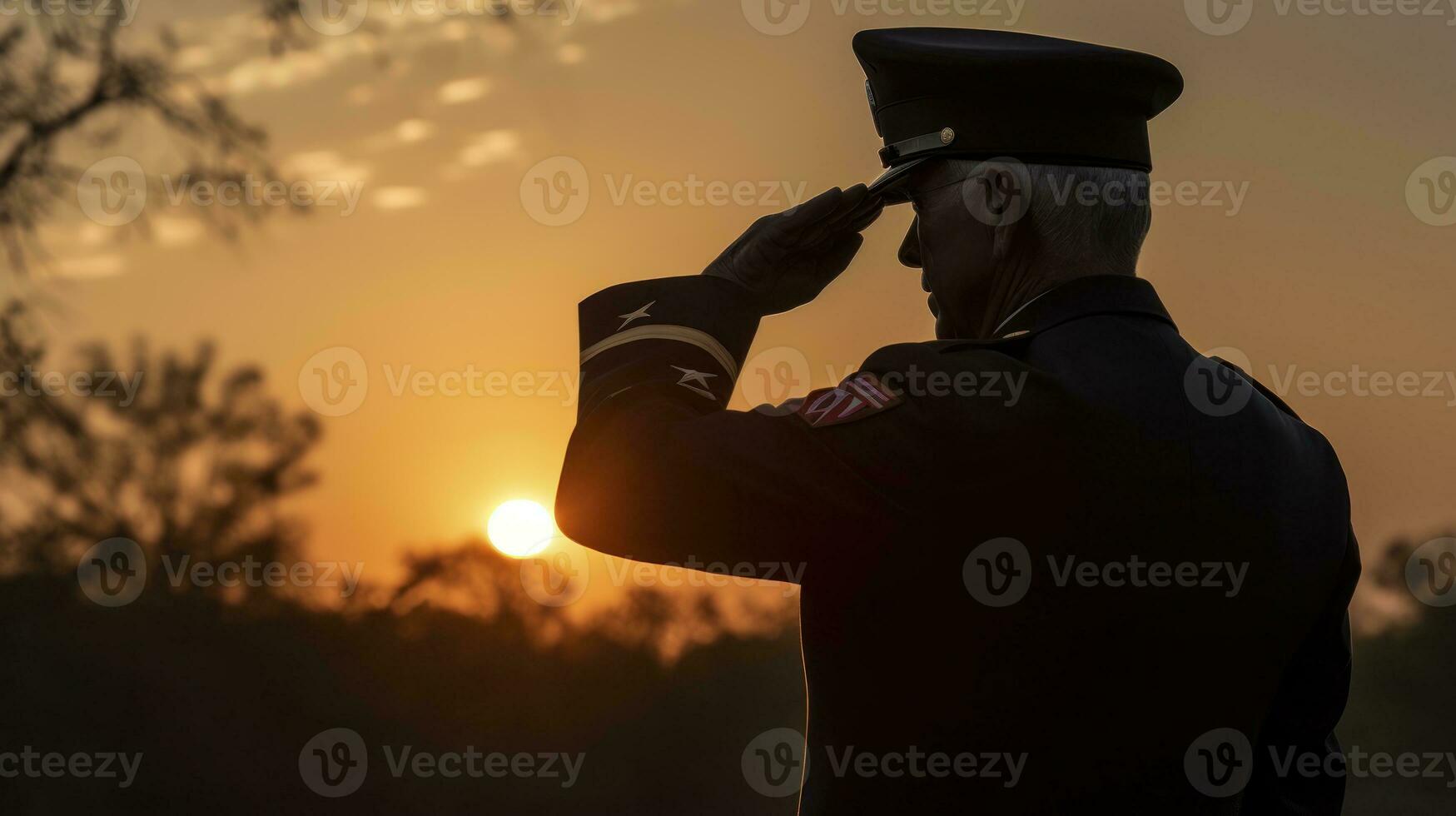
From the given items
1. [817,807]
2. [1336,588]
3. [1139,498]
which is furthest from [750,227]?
[1336,588]

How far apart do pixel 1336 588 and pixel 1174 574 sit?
403 millimetres

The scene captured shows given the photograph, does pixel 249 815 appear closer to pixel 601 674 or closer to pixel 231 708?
pixel 231 708

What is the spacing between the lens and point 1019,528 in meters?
1.56

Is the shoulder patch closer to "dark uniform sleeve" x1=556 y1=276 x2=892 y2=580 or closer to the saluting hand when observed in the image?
"dark uniform sleeve" x1=556 y1=276 x2=892 y2=580

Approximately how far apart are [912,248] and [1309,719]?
3.05 ft

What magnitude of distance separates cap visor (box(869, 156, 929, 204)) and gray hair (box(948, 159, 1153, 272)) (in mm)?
132

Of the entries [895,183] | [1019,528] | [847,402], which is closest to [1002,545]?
[1019,528]

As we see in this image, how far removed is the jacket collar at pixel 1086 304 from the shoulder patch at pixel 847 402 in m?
0.24

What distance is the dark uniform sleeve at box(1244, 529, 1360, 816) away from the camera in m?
1.84

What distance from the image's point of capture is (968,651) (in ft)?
5.21

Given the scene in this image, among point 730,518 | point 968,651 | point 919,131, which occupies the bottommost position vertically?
point 968,651

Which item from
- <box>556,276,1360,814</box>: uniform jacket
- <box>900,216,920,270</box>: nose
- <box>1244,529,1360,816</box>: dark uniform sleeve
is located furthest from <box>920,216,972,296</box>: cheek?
<box>1244,529,1360,816</box>: dark uniform sleeve

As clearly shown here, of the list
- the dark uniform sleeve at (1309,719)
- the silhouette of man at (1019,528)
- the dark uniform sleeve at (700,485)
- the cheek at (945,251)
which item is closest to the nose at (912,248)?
the cheek at (945,251)

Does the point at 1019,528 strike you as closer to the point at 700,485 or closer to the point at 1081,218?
the point at 700,485
